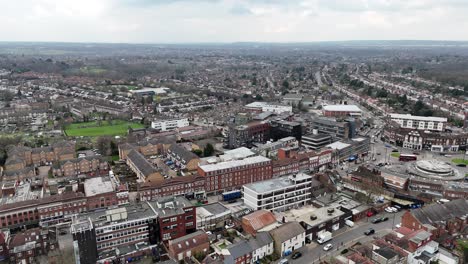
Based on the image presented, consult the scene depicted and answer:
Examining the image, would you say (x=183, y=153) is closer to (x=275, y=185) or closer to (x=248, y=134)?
(x=248, y=134)

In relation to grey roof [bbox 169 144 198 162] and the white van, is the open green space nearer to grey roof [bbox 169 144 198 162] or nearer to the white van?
the white van

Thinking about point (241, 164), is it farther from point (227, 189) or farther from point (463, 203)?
point (463, 203)

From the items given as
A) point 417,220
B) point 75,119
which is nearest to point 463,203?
point 417,220

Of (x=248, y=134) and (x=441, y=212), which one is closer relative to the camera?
(x=441, y=212)

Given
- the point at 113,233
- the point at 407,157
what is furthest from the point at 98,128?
the point at 407,157

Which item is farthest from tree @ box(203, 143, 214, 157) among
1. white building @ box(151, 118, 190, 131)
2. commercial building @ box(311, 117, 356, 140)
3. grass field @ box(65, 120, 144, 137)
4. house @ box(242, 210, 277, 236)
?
house @ box(242, 210, 277, 236)

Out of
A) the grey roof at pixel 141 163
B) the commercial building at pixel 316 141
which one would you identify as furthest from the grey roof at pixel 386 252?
the commercial building at pixel 316 141
